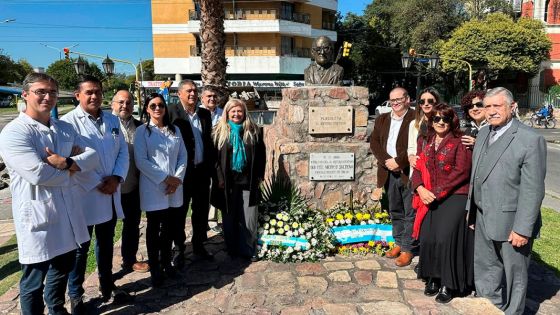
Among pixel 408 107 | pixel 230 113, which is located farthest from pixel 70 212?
pixel 408 107

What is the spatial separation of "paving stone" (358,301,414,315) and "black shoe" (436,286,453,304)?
0.34 metres

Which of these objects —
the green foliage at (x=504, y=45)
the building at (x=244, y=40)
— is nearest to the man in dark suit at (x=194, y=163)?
the building at (x=244, y=40)

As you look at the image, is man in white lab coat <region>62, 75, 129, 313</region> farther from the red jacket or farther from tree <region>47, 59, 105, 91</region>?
tree <region>47, 59, 105, 91</region>

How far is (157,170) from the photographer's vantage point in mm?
3768

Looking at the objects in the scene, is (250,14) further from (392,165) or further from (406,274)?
(406,274)

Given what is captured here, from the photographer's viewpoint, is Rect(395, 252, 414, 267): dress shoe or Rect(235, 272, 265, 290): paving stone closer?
Rect(235, 272, 265, 290): paving stone

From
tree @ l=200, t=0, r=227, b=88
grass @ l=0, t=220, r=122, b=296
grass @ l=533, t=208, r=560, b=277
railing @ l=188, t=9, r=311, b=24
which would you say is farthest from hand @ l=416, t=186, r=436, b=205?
railing @ l=188, t=9, r=311, b=24

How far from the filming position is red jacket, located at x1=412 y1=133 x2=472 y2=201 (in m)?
3.51

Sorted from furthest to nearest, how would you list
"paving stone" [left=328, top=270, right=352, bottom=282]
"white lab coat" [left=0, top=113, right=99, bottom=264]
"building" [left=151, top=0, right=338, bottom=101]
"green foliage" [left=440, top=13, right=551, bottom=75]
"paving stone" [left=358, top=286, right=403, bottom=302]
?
1. "building" [left=151, top=0, right=338, bottom=101]
2. "green foliage" [left=440, top=13, right=551, bottom=75]
3. "paving stone" [left=328, top=270, right=352, bottom=282]
4. "paving stone" [left=358, top=286, right=403, bottom=302]
5. "white lab coat" [left=0, top=113, right=99, bottom=264]

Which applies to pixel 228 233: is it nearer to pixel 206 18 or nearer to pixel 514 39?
pixel 206 18

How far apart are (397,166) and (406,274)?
115 centimetres

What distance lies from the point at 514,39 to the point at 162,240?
29118mm

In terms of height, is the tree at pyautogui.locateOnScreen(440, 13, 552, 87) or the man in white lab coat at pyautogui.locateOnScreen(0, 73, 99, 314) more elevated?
the tree at pyautogui.locateOnScreen(440, 13, 552, 87)

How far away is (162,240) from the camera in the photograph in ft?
13.1
